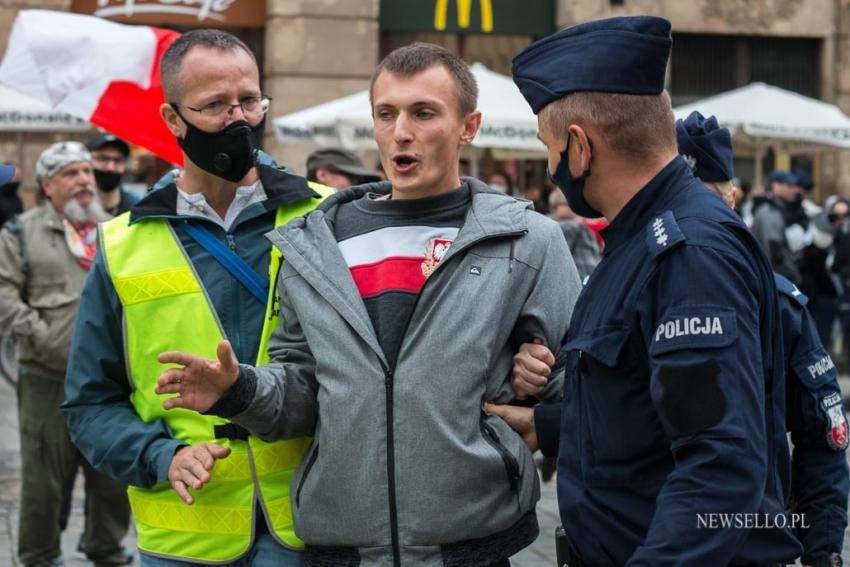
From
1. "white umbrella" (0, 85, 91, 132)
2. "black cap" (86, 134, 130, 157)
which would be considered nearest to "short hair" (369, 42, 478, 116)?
"black cap" (86, 134, 130, 157)

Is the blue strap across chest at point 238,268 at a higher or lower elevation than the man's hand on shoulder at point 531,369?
higher

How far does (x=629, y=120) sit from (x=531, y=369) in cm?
80

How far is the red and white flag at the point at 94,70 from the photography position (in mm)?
7691

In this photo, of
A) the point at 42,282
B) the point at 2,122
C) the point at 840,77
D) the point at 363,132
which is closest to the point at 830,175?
the point at 840,77

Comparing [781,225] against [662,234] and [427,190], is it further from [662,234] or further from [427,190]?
[662,234]

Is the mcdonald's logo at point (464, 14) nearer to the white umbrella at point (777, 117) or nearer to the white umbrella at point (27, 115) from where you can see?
the white umbrella at point (777, 117)

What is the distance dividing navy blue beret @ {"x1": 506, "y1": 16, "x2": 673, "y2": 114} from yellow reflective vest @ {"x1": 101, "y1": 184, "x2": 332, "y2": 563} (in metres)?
1.01

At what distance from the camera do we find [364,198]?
11.7 ft

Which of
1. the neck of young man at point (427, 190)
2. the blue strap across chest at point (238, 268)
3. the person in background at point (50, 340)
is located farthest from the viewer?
the person in background at point (50, 340)

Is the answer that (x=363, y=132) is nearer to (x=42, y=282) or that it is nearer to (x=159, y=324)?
(x=42, y=282)

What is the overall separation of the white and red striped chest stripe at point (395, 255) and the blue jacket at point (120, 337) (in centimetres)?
38

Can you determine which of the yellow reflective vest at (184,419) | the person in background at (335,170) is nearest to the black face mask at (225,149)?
the yellow reflective vest at (184,419)

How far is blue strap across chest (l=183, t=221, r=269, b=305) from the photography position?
3672mm

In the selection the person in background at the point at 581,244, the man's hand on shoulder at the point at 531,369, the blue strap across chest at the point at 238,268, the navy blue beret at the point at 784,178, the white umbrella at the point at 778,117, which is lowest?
the navy blue beret at the point at 784,178
